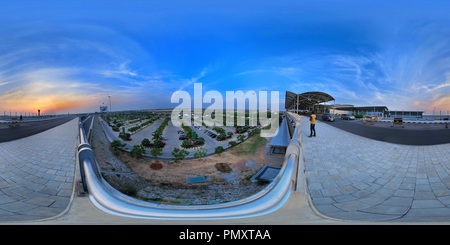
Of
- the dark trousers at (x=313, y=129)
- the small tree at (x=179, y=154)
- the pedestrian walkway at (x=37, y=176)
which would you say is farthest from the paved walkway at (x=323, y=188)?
the dark trousers at (x=313, y=129)

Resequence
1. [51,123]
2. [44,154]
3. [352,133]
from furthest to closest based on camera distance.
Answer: [352,133], [51,123], [44,154]

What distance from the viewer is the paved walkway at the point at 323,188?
122cm

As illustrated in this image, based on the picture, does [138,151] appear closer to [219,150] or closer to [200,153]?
[200,153]

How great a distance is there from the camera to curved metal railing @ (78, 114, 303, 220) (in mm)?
1075

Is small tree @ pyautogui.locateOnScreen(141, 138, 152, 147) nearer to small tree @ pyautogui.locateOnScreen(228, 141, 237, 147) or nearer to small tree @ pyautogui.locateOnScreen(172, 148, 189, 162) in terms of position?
small tree @ pyautogui.locateOnScreen(172, 148, 189, 162)

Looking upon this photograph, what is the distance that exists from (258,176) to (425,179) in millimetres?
1378

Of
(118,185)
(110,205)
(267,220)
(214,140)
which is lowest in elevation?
(267,220)

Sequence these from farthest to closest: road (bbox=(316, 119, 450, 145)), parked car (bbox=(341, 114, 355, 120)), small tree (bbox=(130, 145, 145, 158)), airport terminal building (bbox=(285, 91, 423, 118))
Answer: parked car (bbox=(341, 114, 355, 120)), airport terminal building (bbox=(285, 91, 423, 118)), road (bbox=(316, 119, 450, 145)), small tree (bbox=(130, 145, 145, 158))

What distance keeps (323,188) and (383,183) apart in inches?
18.4

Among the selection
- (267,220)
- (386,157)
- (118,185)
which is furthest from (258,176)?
(386,157)

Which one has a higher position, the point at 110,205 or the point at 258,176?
the point at 258,176

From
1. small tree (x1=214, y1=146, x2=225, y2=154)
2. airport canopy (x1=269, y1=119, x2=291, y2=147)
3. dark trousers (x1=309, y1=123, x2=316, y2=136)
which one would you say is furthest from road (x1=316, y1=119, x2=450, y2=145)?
small tree (x1=214, y1=146, x2=225, y2=154)

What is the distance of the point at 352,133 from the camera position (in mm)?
2035

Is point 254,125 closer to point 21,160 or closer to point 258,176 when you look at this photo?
point 258,176
